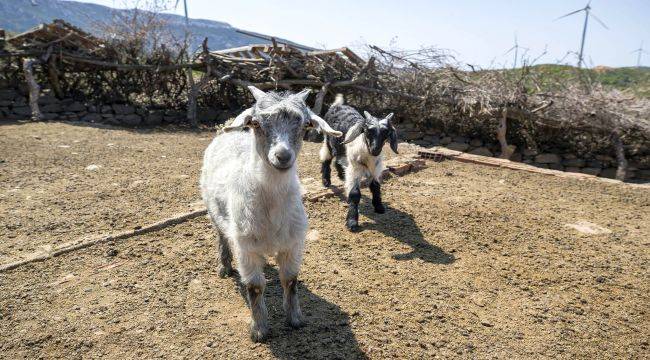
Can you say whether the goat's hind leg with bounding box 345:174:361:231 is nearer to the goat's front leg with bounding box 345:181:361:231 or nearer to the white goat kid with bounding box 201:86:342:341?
the goat's front leg with bounding box 345:181:361:231

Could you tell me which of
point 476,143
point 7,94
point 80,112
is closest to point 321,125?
point 476,143

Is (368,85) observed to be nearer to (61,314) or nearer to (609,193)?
(609,193)

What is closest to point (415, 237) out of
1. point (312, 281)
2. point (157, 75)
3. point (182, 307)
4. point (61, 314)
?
point (312, 281)

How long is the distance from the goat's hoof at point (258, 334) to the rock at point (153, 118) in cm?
1010

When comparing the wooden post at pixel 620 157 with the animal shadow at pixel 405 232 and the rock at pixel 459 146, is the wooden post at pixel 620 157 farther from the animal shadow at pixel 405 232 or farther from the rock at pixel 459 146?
the animal shadow at pixel 405 232

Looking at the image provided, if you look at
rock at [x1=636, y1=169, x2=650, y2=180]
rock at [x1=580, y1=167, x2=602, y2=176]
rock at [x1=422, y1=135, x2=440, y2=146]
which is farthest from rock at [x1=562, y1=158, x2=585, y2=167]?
rock at [x1=422, y1=135, x2=440, y2=146]

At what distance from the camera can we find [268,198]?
9.50 ft

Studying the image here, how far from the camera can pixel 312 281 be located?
3.90 m

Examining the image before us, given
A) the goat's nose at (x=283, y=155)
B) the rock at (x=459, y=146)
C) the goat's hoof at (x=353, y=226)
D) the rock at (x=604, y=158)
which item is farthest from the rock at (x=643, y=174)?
the goat's nose at (x=283, y=155)

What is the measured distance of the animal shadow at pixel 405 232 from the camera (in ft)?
14.4

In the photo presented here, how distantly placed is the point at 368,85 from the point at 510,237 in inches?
276

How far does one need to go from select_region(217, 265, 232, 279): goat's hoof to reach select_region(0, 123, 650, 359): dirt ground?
8 centimetres

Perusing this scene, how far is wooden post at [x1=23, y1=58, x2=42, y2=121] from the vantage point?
1061cm

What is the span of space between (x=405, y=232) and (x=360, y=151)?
1.21 m
